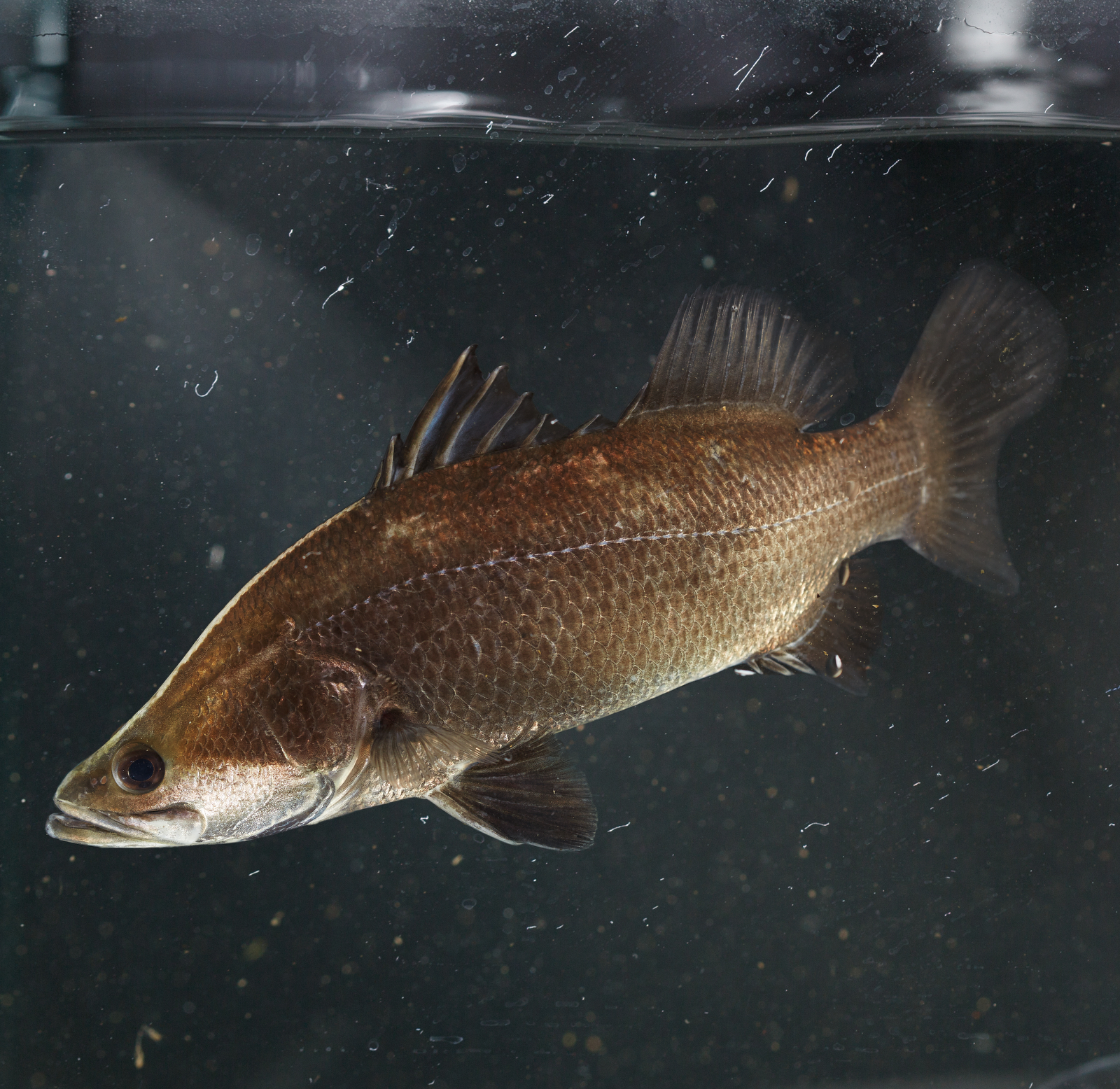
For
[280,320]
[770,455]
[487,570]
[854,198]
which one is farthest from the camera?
[854,198]

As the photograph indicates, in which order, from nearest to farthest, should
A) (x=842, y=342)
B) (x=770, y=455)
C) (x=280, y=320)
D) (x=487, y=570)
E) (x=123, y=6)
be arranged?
(x=487, y=570) < (x=770, y=455) < (x=842, y=342) < (x=123, y=6) < (x=280, y=320)

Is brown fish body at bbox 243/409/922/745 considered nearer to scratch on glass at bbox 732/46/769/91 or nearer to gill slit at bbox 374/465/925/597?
gill slit at bbox 374/465/925/597

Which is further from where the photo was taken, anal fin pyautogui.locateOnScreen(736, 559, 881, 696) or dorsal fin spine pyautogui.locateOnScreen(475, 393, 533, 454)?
anal fin pyautogui.locateOnScreen(736, 559, 881, 696)

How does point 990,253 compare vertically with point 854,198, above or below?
below

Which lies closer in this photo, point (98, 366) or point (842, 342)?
point (842, 342)

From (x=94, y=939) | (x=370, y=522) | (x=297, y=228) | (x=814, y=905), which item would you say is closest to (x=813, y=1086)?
(x=814, y=905)

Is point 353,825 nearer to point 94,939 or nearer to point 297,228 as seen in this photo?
point 94,939

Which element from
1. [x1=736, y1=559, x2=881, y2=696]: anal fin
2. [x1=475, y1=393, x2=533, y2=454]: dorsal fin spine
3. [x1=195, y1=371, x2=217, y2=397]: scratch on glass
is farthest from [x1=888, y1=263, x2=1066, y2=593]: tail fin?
[x1=195, y1=371, x2=217, y2=397]: scratch on glass
